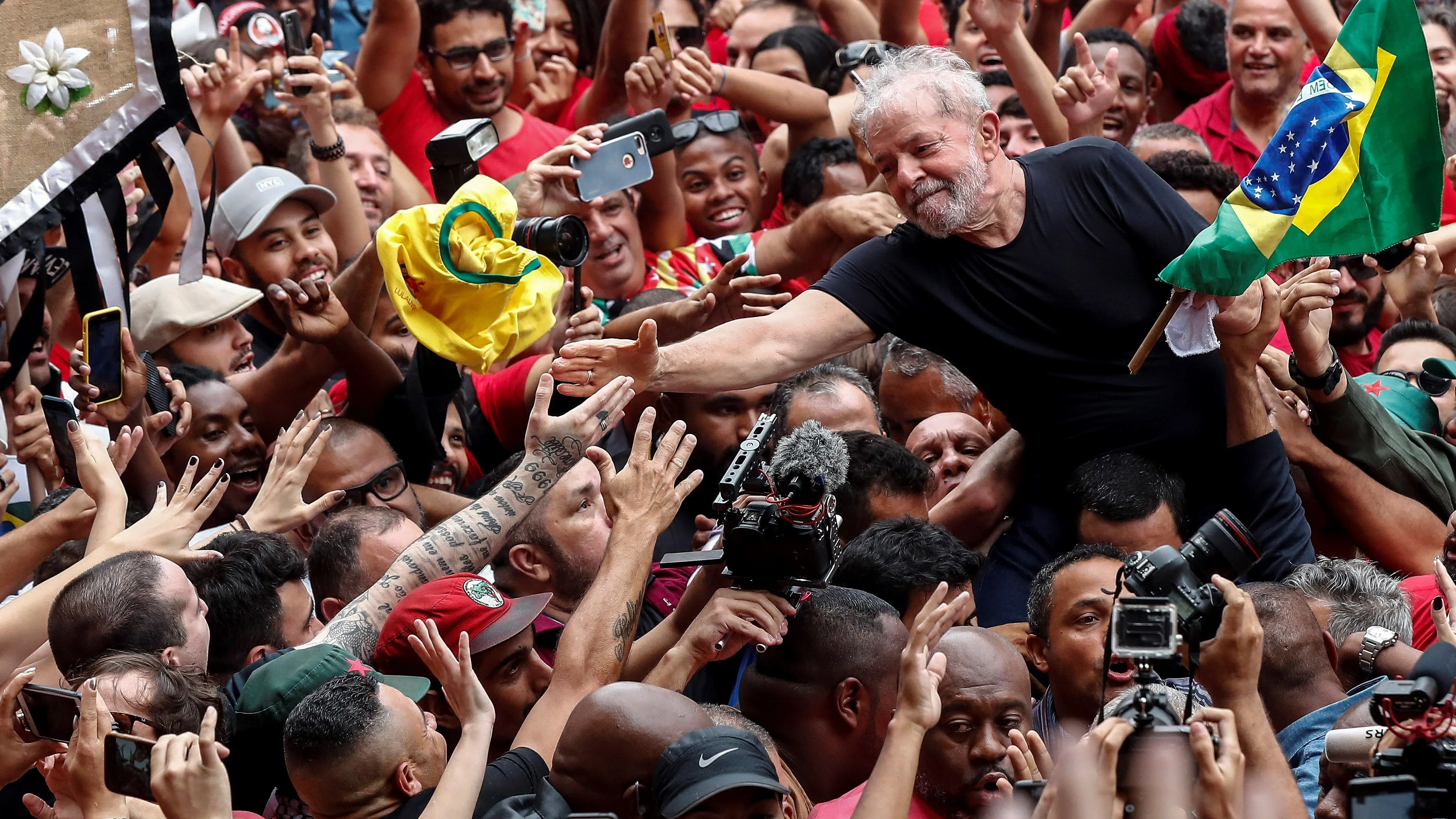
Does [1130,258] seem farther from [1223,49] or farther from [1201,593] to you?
[1223,49]

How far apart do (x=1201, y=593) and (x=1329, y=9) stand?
3.78m

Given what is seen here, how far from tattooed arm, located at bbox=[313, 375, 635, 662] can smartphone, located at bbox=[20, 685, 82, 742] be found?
2.67 feet

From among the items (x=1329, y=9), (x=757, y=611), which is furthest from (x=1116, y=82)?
(x=757, y=611)

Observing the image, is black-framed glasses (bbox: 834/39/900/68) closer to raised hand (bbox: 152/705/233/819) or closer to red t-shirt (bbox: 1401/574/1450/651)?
red t-shirt (bbox: 1401/574/1450/651)

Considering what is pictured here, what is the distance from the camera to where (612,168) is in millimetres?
5215

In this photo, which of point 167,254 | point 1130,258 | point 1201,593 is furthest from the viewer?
point 167,254

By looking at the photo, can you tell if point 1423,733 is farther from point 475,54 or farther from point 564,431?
point 475,54

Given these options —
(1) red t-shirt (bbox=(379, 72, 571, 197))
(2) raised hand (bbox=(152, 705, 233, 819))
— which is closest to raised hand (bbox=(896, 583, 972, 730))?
(2) raised hand (bbox=(152, 705, 233, 819))

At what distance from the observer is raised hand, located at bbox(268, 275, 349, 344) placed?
208 inches

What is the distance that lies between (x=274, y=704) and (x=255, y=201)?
113 inches

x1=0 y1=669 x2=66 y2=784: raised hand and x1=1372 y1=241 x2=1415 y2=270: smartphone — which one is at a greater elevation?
x1=0 y1=669 x2=66 y2=784: raised hand

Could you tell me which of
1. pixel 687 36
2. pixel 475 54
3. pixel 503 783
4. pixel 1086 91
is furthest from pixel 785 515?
pixel 687 36

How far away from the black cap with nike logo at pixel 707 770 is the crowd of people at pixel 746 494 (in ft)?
0.04

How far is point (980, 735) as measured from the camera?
3.60 m
